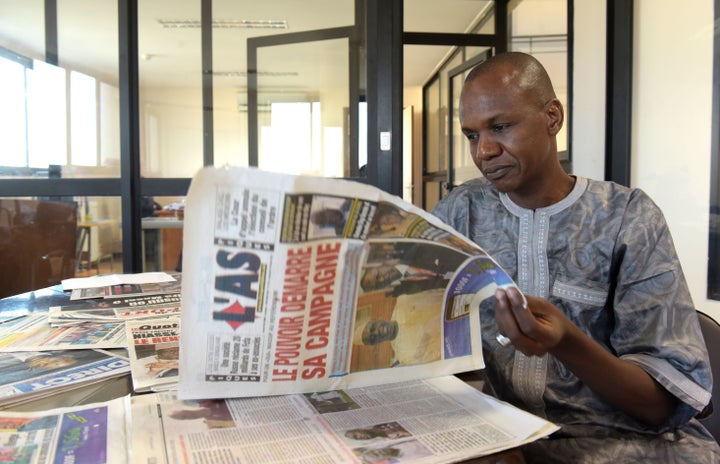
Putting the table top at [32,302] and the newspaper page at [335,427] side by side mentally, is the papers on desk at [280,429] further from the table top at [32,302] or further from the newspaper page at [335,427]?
the table top at [32,302]

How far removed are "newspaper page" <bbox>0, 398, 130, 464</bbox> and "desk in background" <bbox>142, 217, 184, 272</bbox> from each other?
2.81 metres

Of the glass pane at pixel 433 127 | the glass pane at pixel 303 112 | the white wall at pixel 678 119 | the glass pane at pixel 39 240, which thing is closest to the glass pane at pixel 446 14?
the glass pane at pixel 433 127

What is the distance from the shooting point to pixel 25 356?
32.1 inches

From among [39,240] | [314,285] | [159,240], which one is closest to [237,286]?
[314,285]

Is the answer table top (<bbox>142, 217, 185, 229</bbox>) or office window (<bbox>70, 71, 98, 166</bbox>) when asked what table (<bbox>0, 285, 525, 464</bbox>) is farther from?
office window (<bbox>70, 71, 98, 166</bbox>)

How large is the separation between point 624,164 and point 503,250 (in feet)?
7.28

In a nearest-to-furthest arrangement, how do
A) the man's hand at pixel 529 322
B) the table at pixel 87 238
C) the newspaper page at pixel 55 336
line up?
the man's hand at pixel 529 322 → the newspaper page at pixel 55 336 → the table at pixel 87 238

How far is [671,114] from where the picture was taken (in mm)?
2432

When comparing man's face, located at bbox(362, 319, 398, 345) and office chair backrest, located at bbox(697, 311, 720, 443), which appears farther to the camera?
office chair backrest, located at bbox(697, 311, 720, 443)

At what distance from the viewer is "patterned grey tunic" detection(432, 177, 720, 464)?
0.76 meters

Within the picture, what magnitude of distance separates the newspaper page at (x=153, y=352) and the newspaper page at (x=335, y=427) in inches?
2.2

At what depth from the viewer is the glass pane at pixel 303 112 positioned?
350 centimetres

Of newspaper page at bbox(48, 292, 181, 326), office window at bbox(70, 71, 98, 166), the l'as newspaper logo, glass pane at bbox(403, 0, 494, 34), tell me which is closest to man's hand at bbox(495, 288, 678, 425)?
the l'as newspaper logo

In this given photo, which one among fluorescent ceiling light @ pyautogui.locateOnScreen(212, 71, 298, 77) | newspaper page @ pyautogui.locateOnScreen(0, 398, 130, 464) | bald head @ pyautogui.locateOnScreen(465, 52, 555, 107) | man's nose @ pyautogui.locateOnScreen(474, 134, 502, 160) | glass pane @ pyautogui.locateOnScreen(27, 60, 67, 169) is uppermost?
fluorescent ceiling light @ pyautogui.locateOnScreen(212, 71, 298, 77)
